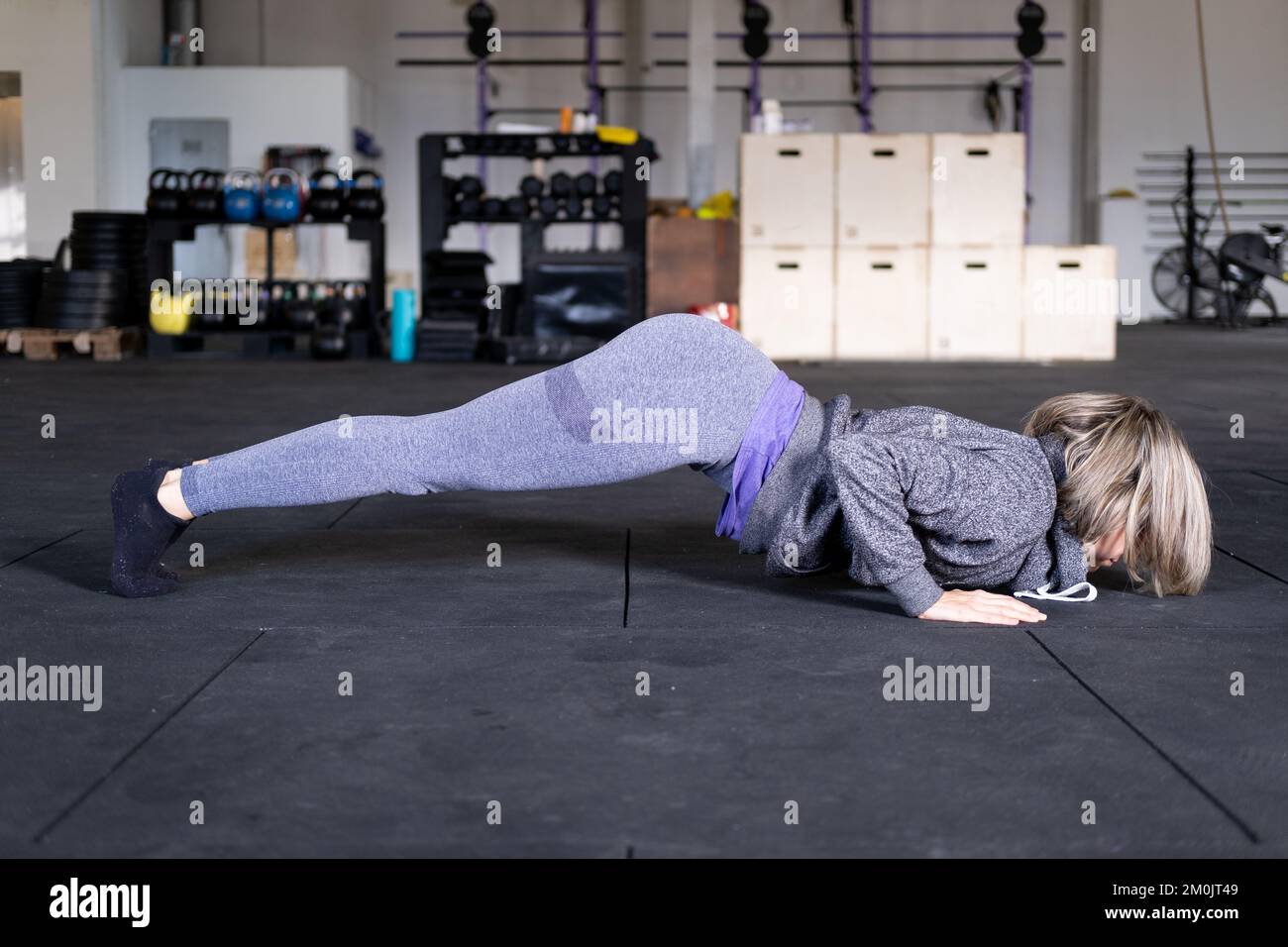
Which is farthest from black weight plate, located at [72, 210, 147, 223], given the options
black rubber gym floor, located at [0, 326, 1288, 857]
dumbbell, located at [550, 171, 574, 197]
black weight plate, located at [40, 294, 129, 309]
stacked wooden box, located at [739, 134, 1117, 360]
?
black rubber gym floor, located at [0, 326, 1288, 857]

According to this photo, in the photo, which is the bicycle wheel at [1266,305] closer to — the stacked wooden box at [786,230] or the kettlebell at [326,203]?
the stacked wooden box at [786,230]

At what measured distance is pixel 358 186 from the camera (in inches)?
364

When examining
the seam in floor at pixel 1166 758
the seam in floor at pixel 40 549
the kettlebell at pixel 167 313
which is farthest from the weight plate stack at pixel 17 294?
the seam in floor at pixel 1166 758

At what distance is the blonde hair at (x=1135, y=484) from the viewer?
2.05m

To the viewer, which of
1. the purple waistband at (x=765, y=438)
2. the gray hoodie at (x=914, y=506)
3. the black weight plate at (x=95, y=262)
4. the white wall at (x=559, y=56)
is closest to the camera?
the gray hoodie at (x=914, y=506)

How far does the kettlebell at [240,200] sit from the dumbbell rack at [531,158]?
1083 millimetres

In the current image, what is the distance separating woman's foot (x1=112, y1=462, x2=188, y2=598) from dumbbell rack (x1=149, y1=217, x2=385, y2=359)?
6.83 meters

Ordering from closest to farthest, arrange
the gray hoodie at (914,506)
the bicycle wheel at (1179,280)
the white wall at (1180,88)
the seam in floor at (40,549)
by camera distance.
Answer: the gray hoodie at (914,506) < the seam in floor at (40,549) < the bicycle wheel at (1179,280) < the white wall at (1180,88)

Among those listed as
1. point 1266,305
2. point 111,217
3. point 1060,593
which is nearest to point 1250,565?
point 1060,593

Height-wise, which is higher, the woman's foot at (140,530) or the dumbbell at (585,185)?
the dumbbell at (585,185)

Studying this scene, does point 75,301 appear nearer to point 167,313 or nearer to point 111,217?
point 167,313

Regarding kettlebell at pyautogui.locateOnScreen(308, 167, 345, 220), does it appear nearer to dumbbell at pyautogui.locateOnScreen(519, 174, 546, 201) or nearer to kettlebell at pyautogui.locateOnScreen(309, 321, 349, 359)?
kettlebell at pyautogui.locateOnScreen(309, 321, 349, 359)
